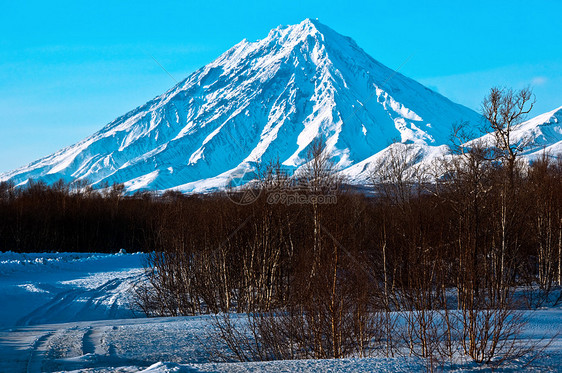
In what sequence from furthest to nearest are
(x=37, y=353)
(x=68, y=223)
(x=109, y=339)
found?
(x=68, y=223), (x=109, y=339), (x=37, y=353)

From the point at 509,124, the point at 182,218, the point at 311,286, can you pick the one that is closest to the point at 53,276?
the point at 182,218

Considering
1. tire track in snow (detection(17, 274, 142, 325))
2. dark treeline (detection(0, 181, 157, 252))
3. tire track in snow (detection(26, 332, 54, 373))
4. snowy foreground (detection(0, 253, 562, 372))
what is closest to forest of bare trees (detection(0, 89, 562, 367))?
snowy foreground (detection(0, 253, 562, 372))

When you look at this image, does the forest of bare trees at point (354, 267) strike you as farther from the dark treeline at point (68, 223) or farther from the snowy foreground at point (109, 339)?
the dark treeline at point (68, 223)

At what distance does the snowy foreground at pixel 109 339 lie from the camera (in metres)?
5.14

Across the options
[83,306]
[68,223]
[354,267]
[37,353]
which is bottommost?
[83,306]

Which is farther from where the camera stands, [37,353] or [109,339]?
[109,339]

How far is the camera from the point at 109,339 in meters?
8.09

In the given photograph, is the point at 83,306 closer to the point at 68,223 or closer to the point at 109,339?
the point at 109,339

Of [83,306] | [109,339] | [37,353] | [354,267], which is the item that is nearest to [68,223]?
[83,306]

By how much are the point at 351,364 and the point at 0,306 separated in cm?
1287

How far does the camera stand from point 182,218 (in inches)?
599

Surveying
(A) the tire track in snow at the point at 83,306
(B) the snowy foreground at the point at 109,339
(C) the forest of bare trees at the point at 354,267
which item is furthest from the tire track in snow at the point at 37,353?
(A) the tire track in snow at the point at 83,306

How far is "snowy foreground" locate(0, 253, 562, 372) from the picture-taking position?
514 centimetres

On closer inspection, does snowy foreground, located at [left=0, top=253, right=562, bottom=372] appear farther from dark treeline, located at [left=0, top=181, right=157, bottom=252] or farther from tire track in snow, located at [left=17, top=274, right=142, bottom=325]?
dark treeline, located at [left=0, top=181, right=157, bottom=252]
